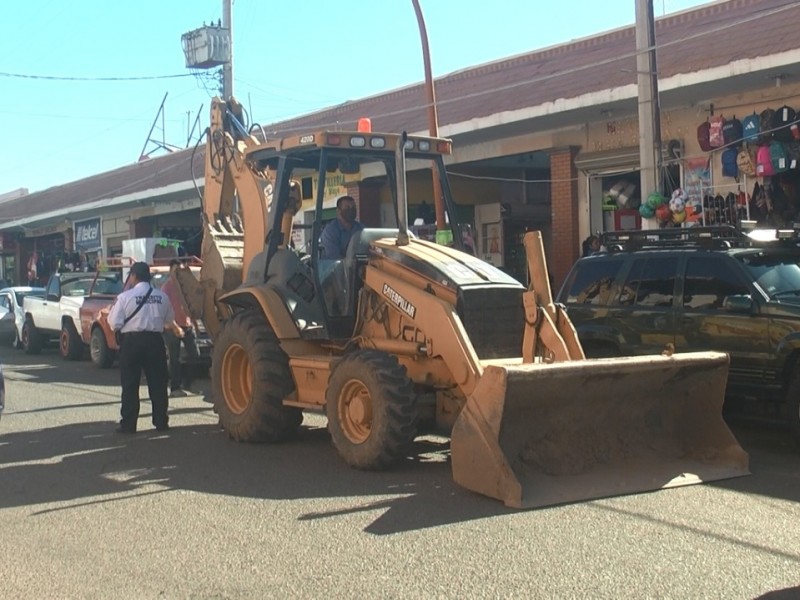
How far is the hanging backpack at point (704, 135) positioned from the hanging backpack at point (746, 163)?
59 cm

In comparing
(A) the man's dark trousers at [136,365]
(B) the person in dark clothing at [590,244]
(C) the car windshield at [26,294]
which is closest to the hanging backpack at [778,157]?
(B) the person in dark clothing at [590,244]

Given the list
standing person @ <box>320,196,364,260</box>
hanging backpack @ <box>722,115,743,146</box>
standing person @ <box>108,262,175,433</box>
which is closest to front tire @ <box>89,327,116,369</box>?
standing person @ <box>108,262,175,433</box>

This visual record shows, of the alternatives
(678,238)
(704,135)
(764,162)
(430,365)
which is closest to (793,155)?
(764,162)

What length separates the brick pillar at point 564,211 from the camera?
706 inches

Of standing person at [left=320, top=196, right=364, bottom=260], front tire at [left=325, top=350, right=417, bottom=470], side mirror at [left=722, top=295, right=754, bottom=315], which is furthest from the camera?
standing person at [left=320, top=196, right=364, bottom=260]

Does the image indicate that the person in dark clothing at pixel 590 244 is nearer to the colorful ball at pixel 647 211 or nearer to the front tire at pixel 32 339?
the colorful ball at pixel 647 211

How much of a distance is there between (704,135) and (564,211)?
354 centimetres

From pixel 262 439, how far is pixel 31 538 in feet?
11.0

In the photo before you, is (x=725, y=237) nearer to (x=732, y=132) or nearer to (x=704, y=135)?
(x=732, y=132)

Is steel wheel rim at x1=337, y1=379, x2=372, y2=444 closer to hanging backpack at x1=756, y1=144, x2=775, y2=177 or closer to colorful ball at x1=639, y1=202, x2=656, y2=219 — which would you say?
colorful ball at x1=639, y1=202, x2=656, y2=219

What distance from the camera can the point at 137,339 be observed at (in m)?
10.5

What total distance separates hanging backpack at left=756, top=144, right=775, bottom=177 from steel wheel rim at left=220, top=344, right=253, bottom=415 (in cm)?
838

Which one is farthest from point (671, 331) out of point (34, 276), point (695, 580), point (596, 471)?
point (34, 276)

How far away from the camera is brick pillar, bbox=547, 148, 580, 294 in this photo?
17922 millimetres
